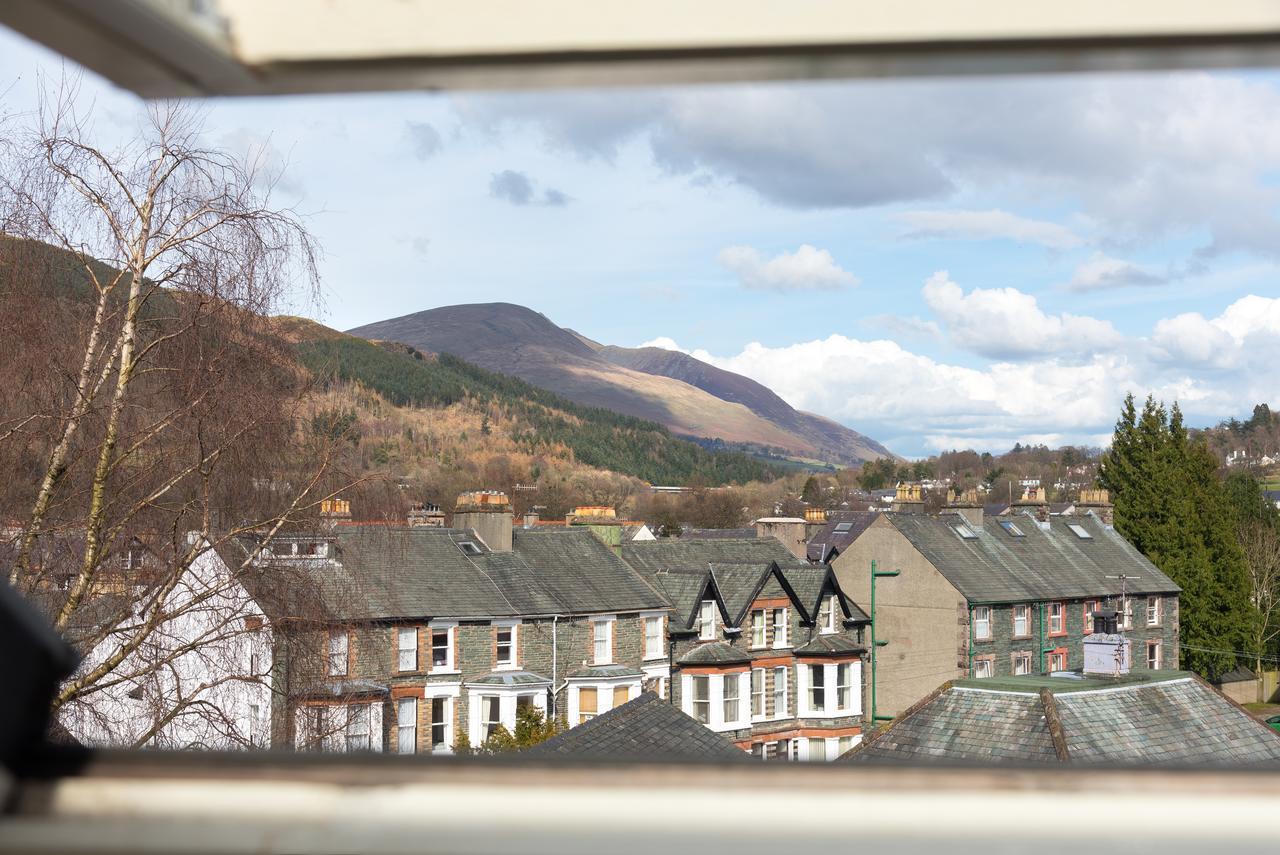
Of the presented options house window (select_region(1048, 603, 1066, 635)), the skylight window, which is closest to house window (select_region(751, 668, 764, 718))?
house window (select_region(1048, 603, 1066, 635))

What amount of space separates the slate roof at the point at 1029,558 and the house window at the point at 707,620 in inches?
243

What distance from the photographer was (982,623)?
27391mm

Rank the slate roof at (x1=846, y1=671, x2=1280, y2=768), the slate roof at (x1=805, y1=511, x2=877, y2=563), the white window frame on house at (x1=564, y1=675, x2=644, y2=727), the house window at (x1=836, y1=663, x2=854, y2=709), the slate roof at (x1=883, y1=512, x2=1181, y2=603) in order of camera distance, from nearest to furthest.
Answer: the slate roof at (x1=846, y1=671, x2=1280, y2=768)
the white window frame on house at (x1=564, y1=675, x2=644, y2=727)
the house window at (x1=836, y1=663, x2=854, y2=709)
the slate roof at (x1=883, y1=512, x2=1181, y2=603)
the slate roof at (x1=805, y1=511, x2=877, y2=563)

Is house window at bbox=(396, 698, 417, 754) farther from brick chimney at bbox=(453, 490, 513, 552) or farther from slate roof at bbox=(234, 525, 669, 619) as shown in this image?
brick chimney at bbox=(453, 490, 513, 552)

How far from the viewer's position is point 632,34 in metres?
1.36

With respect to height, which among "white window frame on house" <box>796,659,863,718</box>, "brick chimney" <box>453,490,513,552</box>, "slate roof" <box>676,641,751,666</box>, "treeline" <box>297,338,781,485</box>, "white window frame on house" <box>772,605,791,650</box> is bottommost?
"white window frame on house" <box>796,659,863,718</box>

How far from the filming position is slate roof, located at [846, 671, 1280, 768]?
480 inches

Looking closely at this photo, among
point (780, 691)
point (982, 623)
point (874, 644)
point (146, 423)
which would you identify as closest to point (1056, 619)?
point (982, 623)

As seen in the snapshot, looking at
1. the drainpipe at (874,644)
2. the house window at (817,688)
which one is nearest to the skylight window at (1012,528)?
the drainpipe at (874,644)

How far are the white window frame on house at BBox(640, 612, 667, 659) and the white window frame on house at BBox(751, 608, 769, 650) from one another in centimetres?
225

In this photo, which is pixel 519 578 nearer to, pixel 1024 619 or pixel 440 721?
pixel 440 721

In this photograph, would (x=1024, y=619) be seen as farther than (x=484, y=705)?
Yes

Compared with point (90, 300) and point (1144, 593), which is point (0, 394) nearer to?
point (90, 300)

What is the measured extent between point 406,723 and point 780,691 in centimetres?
875
